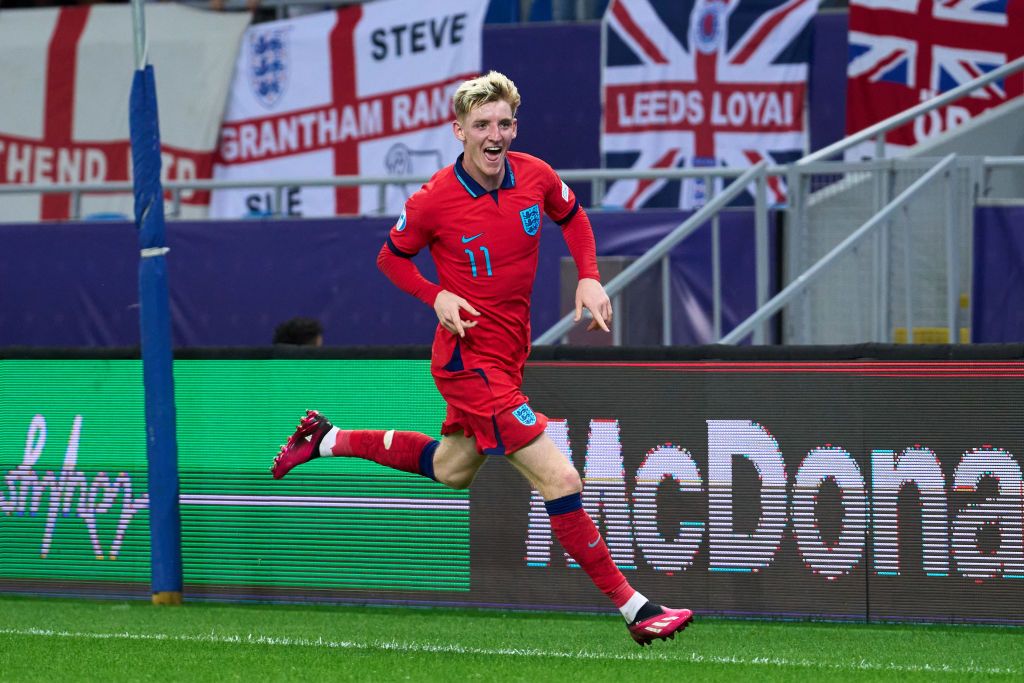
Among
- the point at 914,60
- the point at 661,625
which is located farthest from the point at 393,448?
the point at 914,60

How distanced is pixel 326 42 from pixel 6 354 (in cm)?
735

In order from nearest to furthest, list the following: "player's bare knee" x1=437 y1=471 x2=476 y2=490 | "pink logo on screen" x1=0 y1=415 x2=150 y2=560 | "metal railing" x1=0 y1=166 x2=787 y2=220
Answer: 1. "player's bare knee" x1=437 y1=471 x2=476 y2=490
2. "pink logo on screen" x1=0 y1=415 x2=150 y2=560
3. "metal railing" x1=0 y1=166 x2=787 y2=220

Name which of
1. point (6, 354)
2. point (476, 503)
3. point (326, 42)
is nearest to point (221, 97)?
point (326, 42)

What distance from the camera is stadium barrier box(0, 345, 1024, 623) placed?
25.4ft

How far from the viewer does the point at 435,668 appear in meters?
6.21

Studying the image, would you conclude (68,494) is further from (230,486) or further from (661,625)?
(661,625)

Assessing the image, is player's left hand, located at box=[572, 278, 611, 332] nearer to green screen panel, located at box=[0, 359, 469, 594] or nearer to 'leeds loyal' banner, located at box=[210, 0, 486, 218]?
green screen panel, located at box=[0, 359, 469, 594]

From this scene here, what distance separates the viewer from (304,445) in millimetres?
7391

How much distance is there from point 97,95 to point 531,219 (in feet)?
35.6

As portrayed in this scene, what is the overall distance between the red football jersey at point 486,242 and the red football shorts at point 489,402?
0.06 metres

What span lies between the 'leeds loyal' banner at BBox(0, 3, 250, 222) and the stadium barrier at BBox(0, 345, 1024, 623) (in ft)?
23.6

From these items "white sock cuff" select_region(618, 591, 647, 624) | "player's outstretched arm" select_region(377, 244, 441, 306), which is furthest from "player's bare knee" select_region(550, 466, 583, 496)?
"player's outstretched arm" select_region(377, 244, 441, 306)

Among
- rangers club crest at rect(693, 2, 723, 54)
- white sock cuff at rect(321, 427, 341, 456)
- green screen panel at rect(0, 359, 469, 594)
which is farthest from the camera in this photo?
rangers club crest at rect(693, 2, 723, 54)

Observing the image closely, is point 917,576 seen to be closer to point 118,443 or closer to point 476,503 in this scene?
point 476,503
